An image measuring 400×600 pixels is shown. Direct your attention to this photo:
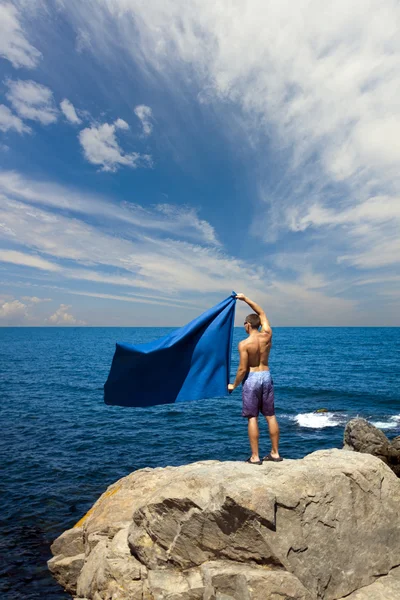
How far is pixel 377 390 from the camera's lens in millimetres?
42594

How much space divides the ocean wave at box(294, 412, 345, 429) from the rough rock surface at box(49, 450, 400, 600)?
2147 centimetres

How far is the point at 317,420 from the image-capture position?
1155 inches

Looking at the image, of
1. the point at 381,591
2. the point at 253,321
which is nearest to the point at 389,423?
the point at 381,591

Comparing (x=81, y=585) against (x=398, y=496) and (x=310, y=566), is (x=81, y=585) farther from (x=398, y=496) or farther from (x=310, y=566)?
(x=398, y=496)

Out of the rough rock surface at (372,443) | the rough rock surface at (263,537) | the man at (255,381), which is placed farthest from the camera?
the rough rock surface at (372,443)

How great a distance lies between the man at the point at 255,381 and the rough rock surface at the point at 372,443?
13.0 meters

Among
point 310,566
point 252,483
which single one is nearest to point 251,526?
point 252,483

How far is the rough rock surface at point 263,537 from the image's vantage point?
6.21m

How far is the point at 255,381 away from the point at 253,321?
54.2 inches

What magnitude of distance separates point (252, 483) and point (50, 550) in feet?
33.6

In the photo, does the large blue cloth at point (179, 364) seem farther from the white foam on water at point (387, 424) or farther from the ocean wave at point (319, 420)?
the white foam on water at point (387, 424)

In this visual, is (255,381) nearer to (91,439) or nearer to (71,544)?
(71,544)

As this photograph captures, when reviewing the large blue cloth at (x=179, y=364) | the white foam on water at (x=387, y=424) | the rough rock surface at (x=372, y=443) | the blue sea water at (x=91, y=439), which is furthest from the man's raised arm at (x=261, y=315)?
the white foam on water at (x=387, y=424)

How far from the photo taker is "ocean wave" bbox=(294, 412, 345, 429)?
91.0 feet
